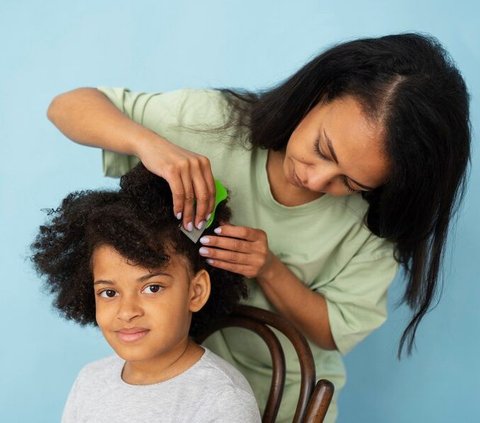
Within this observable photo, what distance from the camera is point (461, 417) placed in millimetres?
1938

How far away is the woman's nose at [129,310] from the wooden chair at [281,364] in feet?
0.79

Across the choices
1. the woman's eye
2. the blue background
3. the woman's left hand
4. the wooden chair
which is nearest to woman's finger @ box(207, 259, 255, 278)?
the woman's left hand

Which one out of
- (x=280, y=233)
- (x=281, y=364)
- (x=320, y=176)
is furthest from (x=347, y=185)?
(x=281, y=364)

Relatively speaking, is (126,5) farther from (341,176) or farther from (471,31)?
(341,176)

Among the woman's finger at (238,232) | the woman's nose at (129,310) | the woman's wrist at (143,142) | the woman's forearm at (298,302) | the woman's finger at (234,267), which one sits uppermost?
the woman's wrist at (143,142)

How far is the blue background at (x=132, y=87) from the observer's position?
1.92 meters

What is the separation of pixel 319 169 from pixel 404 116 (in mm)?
149

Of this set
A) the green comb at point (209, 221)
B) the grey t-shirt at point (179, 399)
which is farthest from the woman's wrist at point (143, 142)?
the grey t-shirt at point (179, 399)

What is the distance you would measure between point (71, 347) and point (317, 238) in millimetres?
885

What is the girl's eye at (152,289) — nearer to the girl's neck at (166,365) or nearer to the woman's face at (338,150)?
the girl's neck at (166,365)

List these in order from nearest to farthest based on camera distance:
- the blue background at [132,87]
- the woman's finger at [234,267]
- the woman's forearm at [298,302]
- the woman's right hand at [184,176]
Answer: the woman's right hand at [184,176] → the woman's finger at [234,267] → the woman's forearm at [298,302] → the blue background at [132,87]

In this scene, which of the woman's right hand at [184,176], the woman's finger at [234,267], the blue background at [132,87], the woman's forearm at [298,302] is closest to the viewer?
the woman's right hand at [184,176]

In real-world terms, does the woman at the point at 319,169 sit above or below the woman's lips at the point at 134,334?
above

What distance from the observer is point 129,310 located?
3.67ft
